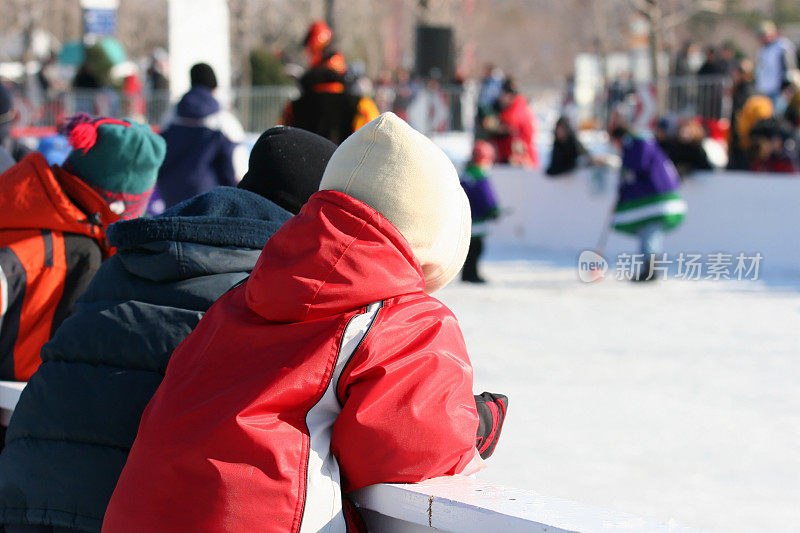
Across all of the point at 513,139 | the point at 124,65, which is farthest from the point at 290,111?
the point at 124,65

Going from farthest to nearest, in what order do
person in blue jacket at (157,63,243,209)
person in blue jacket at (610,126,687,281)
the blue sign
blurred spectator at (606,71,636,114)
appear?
the blue sign
blurred spectator at (606,71,636,114)
person in blue jacket at (610,126,687,281)
person in blue jacket at (157,63,243,209)

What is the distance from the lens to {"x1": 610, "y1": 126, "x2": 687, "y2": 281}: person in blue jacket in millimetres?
9867

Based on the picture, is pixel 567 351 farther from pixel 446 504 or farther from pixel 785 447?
pixel 446 504

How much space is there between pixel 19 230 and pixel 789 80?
13.4 m

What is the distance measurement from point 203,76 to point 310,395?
495cm

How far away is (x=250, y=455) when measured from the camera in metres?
1.75

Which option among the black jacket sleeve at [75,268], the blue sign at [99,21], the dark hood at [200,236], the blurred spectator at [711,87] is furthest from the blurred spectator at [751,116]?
the blue sign at [99,21]

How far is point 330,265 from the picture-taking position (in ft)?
5.79

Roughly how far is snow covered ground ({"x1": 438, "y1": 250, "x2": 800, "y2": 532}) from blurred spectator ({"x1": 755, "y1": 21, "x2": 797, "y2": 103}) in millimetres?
5683

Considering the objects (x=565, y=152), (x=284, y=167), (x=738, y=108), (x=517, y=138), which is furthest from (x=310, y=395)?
(x=738, y=108)

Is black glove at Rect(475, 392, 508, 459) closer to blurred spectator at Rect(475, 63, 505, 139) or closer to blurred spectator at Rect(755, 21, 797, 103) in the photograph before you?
blurred spectator at Rect(475, 63, 505, 139)

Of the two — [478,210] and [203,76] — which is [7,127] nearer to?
[203,76]

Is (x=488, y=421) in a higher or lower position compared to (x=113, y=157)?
lower

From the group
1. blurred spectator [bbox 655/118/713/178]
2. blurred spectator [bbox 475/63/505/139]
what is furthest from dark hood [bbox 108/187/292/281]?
blurred spectator [bbox 475/63/505/139]
